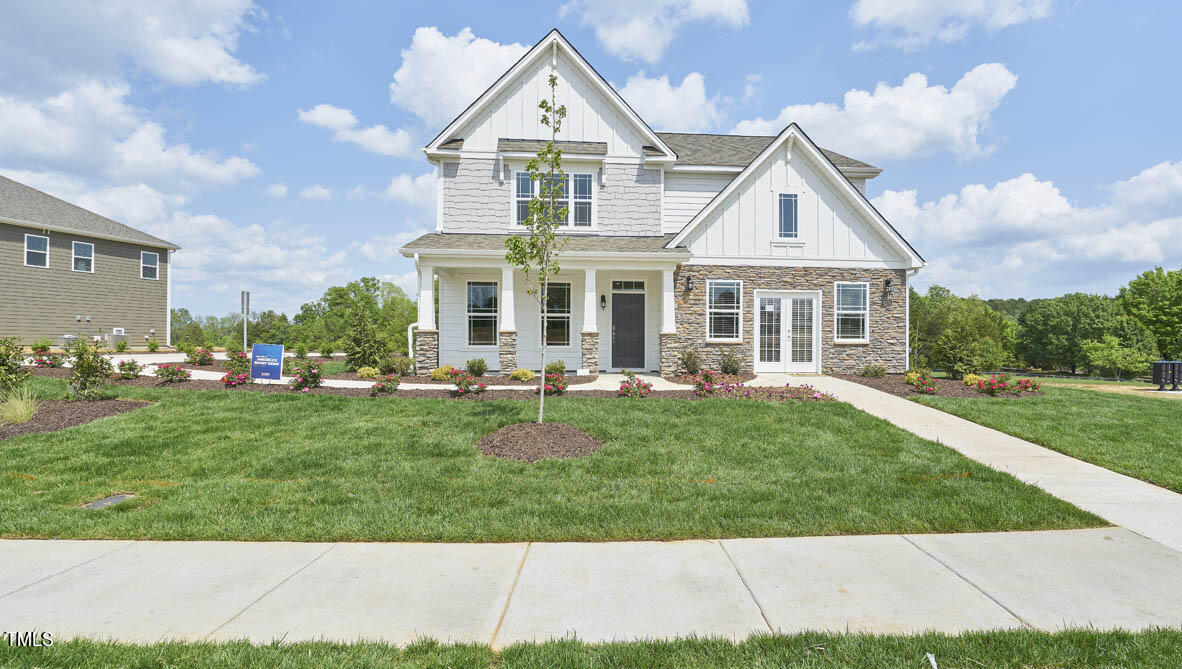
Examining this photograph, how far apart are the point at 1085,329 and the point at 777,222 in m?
42.7

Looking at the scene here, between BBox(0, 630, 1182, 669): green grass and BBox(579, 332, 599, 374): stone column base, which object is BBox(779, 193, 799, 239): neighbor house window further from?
BBox(0, 630, 1182, 669): green grass

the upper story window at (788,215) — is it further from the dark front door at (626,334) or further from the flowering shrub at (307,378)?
the flowering shrub at (307,378)

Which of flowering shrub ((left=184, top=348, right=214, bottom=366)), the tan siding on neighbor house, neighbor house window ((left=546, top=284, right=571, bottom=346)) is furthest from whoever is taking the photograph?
the tan siding on neighbor house

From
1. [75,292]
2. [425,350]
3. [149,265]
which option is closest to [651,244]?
[425,350]

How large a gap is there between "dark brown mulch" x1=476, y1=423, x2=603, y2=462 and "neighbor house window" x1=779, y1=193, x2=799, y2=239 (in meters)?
11.0

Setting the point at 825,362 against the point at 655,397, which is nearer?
the point at 655,397

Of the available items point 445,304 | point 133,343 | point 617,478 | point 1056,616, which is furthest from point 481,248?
point 133,343

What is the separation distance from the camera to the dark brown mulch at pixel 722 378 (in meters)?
12.9

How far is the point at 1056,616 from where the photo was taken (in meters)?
3.15

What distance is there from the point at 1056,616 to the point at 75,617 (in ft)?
20.1

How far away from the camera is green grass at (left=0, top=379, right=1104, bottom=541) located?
4574 mm

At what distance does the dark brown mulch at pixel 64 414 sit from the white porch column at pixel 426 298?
242 inches

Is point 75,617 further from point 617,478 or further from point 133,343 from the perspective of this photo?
point 133,343

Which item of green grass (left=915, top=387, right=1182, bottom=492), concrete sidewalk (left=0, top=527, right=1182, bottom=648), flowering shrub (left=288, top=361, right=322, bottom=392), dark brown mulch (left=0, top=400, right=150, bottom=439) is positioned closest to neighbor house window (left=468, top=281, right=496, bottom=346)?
flowering shrub (left=288, top=361, right=322, bottom=392)
